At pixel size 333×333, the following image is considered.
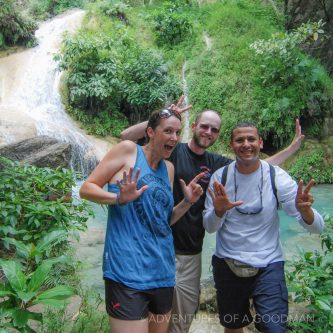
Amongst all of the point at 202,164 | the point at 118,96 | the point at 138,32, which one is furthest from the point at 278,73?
the point at 202,164

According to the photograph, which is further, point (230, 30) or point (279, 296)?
point (230, 30)

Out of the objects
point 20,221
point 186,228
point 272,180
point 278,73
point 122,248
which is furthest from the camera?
point 278,73

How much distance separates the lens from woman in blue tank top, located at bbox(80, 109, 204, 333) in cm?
220

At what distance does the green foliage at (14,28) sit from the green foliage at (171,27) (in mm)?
4727

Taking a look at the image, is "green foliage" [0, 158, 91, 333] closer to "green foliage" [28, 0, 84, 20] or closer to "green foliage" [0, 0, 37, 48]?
"green foliage" [0, 0, 37, 48]

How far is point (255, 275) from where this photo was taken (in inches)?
102

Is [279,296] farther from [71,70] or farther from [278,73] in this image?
[71,70]

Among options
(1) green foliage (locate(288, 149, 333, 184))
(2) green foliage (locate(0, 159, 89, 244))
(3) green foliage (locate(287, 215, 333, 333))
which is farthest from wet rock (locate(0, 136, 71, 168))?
(1) green foliage (locate(288, 149, 333, 184))

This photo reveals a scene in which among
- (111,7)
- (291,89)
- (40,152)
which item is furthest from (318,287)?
(111,7)

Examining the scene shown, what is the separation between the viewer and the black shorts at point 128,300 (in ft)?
7.15

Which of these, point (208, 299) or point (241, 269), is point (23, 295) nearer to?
point (241, 269)

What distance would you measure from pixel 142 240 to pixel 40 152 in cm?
395

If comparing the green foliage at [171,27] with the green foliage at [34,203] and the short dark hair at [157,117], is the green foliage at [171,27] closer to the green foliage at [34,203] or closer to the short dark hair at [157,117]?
the green foliage at [34,203]

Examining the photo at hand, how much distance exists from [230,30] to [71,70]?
19.8 feet
